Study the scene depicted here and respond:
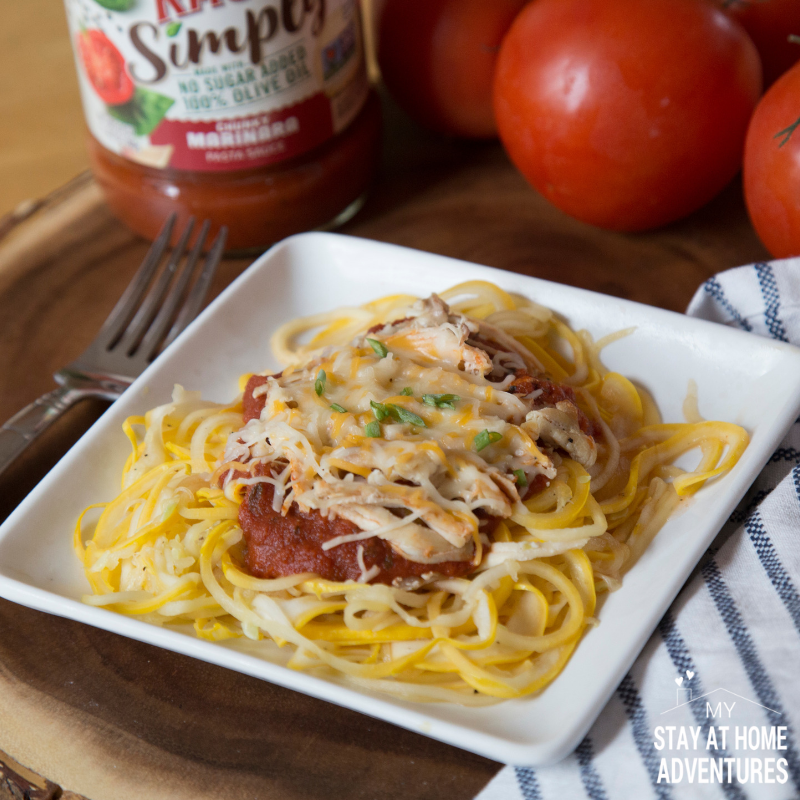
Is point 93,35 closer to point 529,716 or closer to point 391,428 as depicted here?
point 391,428

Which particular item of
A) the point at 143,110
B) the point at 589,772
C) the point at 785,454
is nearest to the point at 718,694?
the point at 589,772

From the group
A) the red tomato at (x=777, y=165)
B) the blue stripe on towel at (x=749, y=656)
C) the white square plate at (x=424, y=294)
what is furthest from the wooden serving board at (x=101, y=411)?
the blue stripe on towel at (x=749, y=656)

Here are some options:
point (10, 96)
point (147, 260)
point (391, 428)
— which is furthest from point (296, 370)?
point (10, 96)

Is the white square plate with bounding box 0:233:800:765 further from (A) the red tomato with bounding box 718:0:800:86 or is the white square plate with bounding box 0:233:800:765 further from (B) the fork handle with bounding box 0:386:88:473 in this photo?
(A) the red tomato with bounding box 718:0:800:86

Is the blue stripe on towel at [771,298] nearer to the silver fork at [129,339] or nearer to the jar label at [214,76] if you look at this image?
the jar label at [214,76]

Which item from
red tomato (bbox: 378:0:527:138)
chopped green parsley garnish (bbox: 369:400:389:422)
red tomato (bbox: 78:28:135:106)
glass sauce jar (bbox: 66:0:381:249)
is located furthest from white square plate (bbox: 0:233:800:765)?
red tomato (bbox: 378:0:527:138)

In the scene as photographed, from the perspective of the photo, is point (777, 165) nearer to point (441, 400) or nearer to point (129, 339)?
point (441, 400)

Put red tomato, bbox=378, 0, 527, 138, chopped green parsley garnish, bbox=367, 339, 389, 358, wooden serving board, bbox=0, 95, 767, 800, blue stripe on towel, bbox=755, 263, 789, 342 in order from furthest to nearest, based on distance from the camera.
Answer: red tomato, bbox=378, 0, 527, 138
blue stripe on towel, bbox=755, 263, 789, 342
chopped green parsley garnish, bbox=367, 339, 389, 358
wooden serving board, bbox=0, 95, 767, 800
